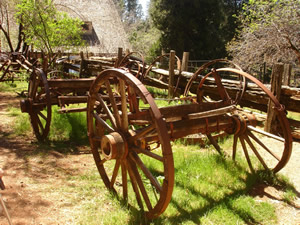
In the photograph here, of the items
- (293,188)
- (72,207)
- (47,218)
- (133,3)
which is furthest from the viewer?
(133,3)

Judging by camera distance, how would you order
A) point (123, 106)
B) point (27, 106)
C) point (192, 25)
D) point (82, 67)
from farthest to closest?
point (192, 25) → point (82, 67) → point (27, 106) → point (123, 106)

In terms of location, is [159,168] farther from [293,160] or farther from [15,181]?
[293,160]

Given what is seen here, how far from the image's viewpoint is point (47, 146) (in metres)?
4.61

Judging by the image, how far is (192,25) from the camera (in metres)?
16.9

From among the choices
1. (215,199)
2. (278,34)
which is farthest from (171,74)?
(215,199)

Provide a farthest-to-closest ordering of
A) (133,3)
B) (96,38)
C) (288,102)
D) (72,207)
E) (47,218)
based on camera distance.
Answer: (133,3) < (96,38) < (288,102) < (72,207) < (47,218)

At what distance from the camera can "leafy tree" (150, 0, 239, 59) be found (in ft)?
55.3

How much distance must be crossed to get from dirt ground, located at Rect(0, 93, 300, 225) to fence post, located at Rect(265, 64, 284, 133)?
1.77ft

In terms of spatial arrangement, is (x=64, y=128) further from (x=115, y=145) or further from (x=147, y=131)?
(x=147, y=131)

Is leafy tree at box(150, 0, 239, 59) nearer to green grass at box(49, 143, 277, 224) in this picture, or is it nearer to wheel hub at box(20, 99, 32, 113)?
wheel hub at box(20, 99, 32, 113)

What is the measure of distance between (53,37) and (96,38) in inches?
433

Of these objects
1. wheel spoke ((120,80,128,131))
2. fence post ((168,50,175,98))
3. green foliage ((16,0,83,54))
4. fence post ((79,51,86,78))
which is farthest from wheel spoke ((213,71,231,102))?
fence post ((79,51,86,78))

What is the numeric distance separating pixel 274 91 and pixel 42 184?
418cm

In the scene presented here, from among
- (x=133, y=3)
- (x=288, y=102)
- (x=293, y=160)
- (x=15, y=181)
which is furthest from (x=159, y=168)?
(x=133, y=3)
